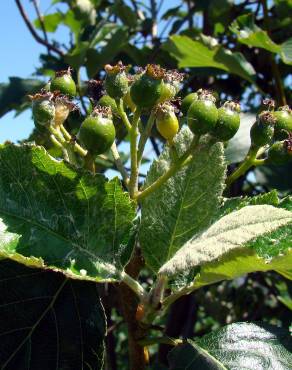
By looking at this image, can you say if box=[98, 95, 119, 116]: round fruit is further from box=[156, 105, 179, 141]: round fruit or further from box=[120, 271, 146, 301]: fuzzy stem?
box=[120, 271, 146, 301]: fuzzy stem

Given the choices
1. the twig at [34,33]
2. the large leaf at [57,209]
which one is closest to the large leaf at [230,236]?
the large leaf at [57,209]

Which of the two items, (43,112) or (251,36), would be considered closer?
(43,112)

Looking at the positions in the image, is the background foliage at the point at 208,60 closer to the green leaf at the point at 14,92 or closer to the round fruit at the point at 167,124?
the green leaf at the point at 14,92

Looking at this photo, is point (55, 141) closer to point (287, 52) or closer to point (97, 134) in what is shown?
point (97, 134)

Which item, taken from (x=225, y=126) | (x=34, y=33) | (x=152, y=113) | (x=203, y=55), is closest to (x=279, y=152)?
(x=225, y=126)

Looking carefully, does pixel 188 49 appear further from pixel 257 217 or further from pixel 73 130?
pixel 257 217

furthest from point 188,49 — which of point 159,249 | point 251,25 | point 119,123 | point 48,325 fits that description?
point 48,325
